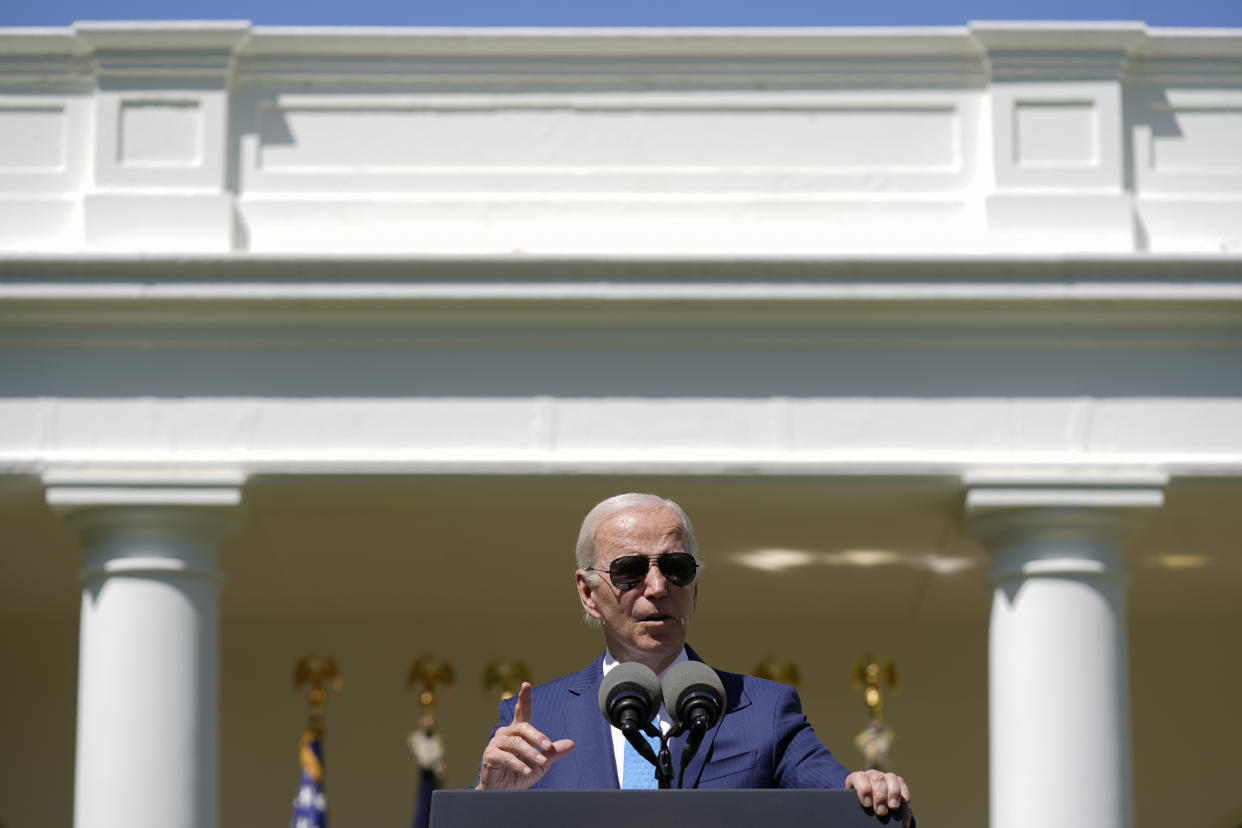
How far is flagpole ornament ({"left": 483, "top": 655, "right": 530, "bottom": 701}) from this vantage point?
16203 millimetres

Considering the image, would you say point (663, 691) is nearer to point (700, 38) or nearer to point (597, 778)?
point (597, 778)

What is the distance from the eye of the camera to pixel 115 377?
37.4 ft

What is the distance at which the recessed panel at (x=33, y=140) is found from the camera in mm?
12094

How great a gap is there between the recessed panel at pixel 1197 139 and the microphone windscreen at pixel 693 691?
353 inches

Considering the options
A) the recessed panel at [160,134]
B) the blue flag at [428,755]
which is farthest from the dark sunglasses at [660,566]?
the blue flag at [428,755]

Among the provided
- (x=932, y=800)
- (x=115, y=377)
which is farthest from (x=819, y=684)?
(x=115, y=377)

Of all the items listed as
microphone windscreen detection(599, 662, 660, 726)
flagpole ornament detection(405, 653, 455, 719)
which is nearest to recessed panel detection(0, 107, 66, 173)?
flagpole ornament detection(405, 653, 455, 719)

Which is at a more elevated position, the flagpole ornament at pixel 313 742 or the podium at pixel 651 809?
the flagpole ornament at pixel 313 742

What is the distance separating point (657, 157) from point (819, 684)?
234 inches

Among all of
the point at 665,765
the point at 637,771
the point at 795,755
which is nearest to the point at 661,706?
the point at 637,771

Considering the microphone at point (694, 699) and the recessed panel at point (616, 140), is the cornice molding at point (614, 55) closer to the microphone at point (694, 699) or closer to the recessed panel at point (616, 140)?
the recessed panel at point (616, 140)

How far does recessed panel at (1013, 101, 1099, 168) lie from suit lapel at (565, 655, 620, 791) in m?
7.91

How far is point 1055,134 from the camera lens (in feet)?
39.0

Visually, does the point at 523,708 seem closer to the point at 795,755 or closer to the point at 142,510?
the point at 795,755
